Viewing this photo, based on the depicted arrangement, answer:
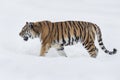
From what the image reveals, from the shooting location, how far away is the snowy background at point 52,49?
757cm

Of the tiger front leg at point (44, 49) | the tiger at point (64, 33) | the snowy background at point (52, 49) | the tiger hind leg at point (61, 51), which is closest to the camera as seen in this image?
the snowy background at point (52, 49)

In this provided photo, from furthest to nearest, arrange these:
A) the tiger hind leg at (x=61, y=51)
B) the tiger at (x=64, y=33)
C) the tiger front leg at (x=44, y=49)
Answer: the tiger hind leg at (x=61, y=51) → the tiger at (x=64, y=33) → the tiger front leg at (x=44, y=49)

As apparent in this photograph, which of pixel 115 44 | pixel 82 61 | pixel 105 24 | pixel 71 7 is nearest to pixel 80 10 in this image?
pixel 71 7

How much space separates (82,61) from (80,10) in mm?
5880

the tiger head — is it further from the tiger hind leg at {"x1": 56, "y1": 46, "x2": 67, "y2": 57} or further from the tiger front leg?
the tiger hind leg at {"x1": 56, "y1": 46, "x2": 67, "y2": 57}

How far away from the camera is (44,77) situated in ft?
24.3

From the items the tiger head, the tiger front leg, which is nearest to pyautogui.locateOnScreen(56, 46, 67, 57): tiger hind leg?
the tiger front leg

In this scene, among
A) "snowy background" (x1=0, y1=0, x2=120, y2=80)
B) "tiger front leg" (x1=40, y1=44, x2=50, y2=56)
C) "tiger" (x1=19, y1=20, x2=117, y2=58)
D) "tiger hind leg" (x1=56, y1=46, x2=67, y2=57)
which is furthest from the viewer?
"tiger hind leg" (x1=56, y1=46, x2=67, y2=57)

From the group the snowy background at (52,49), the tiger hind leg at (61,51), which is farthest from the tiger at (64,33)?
the snowy background at (52,49)

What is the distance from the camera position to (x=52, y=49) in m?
10.0

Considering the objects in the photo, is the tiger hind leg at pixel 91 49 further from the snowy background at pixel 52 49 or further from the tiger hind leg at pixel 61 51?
the tiger hind leg at pixel 61 51

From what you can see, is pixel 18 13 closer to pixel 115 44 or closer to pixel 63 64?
pixel 115 44

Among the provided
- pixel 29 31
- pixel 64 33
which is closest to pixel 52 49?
pixel 64 33

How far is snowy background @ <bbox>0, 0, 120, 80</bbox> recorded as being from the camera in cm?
757
